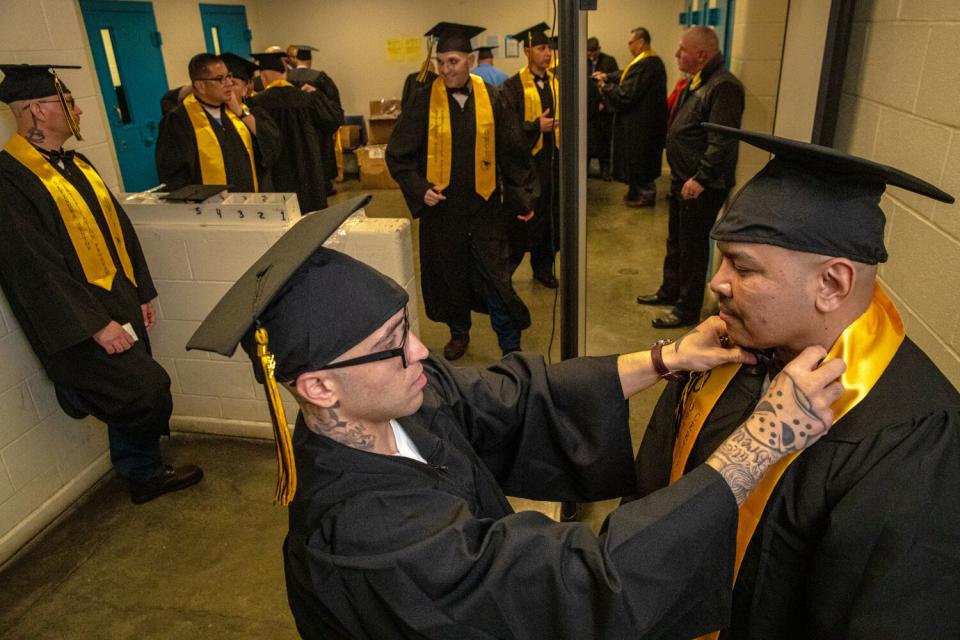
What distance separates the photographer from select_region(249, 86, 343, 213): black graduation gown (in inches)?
198

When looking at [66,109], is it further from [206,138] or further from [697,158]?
[697,158]

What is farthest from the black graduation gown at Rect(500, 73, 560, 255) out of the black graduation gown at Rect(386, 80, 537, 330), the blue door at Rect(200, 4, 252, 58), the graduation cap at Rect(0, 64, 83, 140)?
the blue door at Rect(200, 4, 252, 58)

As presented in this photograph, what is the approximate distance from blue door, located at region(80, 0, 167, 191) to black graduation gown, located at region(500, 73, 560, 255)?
10.5 feet

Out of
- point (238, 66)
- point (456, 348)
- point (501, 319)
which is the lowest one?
point (456, 348)

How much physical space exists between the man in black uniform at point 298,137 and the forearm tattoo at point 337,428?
4.06 meters

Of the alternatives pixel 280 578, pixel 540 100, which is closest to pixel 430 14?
pixel 540 100

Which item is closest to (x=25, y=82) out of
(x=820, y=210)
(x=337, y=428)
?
(x=337, y=428)

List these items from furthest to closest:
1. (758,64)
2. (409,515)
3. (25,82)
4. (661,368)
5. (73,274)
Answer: (758,64) < (73,274) < (25,82) < (661,368) < (409,515)

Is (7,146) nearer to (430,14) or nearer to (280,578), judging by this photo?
(280,578)

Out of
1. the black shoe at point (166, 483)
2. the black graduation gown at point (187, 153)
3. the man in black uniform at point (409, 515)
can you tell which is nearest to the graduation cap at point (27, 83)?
the black graduation gown at point (187, 153)

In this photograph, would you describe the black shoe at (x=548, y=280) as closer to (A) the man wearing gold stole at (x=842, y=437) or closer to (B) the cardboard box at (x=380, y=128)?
(A) the man wearing gold stole at (x=842, y=437)

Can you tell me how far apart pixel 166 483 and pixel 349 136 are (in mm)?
6292

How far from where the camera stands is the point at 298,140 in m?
5.04

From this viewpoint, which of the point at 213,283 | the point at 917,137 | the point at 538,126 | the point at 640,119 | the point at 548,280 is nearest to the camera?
the point at 917,137
